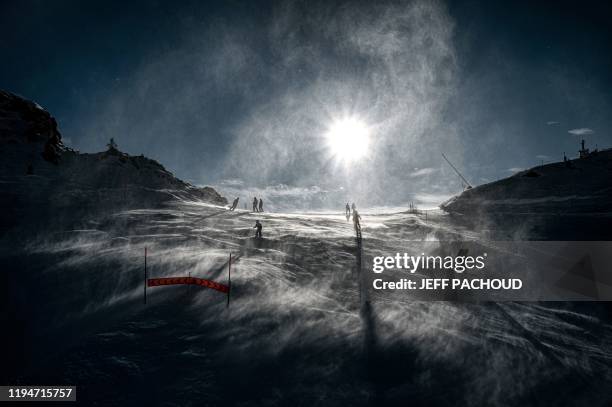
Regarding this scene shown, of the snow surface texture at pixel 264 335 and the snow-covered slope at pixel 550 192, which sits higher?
the snow-covered slope at pixel 550 192

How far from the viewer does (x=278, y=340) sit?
11.7 m

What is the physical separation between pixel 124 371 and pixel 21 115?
5639 centimetres

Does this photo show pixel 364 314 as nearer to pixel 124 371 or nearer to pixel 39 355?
pixel 124 371

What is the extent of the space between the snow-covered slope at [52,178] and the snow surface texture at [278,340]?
1197 cm

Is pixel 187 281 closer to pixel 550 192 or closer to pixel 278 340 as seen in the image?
pixel 278 340

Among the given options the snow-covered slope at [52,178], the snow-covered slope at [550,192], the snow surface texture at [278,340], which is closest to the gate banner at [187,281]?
the snow surface texture at [278,340]

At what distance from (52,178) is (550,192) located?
67.0 metres

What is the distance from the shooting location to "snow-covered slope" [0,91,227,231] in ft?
97.7

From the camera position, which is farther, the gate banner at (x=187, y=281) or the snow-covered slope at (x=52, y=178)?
the snow-covered slope at (x=52, y=178)

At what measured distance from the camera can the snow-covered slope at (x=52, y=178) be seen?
29.8 m

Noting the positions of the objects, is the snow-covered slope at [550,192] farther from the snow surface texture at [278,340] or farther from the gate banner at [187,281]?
the gate banner at [187,281]

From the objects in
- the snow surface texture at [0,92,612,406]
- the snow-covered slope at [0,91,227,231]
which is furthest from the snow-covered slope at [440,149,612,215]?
the snow-covered slope at [0,91,227,231]

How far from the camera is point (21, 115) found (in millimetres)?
48688

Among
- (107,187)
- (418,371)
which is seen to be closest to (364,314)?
(418,371)
